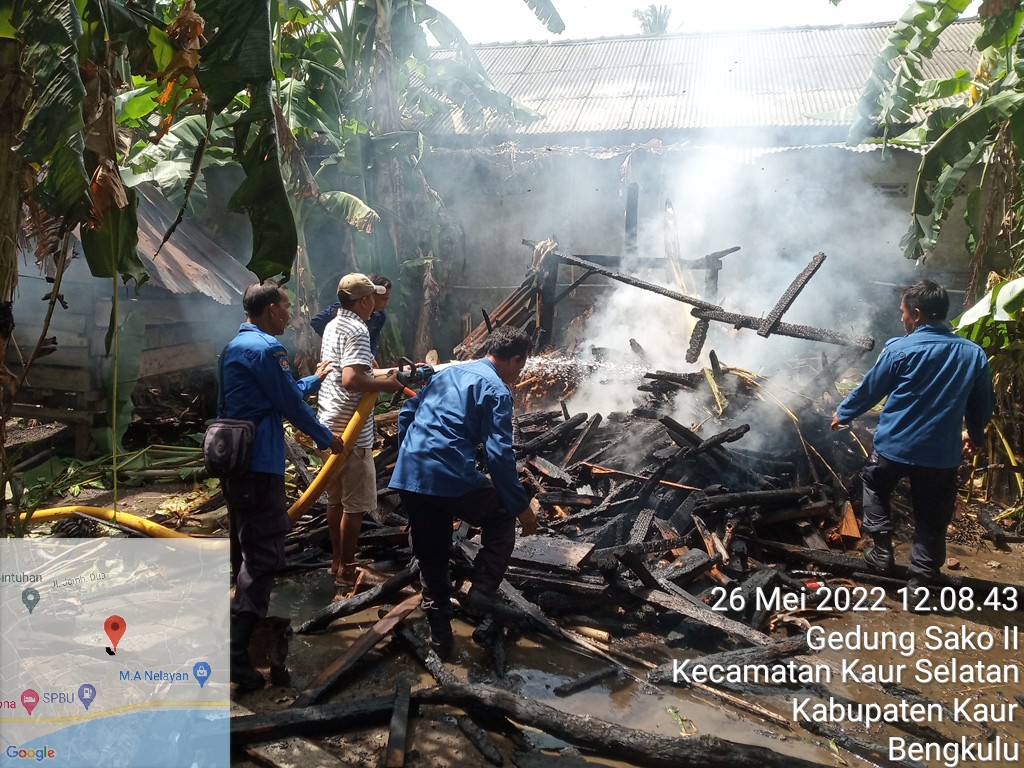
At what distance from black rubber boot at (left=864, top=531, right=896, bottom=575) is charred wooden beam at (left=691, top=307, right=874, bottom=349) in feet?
6.28

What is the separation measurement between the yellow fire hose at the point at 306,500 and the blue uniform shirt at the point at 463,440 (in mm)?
802

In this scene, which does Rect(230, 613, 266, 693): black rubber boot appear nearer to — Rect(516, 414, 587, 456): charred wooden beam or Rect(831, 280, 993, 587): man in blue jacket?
Rect(516, 414, 587, 456): charred wooden beam

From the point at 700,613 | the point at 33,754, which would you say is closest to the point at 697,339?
the point at 700,613

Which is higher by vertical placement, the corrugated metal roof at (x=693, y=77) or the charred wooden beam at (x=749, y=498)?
the corrugated metal roof at (x=693, y=77)

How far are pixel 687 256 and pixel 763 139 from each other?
2376 millimetres

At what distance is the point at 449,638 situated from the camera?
4.25 metres

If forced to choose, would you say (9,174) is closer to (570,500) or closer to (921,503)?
(570,500)

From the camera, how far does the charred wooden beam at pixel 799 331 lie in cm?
630

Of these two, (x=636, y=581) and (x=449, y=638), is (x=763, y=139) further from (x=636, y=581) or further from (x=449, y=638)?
(x=449, y=638)

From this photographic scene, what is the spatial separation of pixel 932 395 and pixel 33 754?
5.95 meters

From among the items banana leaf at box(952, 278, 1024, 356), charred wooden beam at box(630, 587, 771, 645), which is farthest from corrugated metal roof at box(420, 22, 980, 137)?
charred wooden beam at box(630, 587, 771, 645)

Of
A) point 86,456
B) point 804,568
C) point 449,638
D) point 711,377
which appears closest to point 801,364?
point 711,377

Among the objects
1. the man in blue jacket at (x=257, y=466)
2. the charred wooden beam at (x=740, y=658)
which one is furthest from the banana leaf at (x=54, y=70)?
the charred wooden beam at (x=740, y=658)

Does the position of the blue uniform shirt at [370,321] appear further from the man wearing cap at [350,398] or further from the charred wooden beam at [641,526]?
the charred wooden beam at [641,526]
